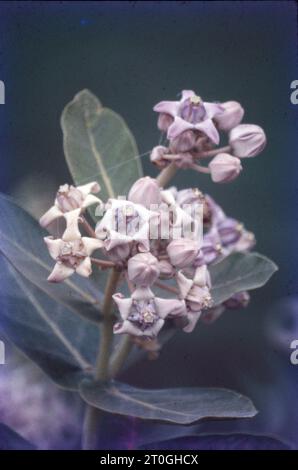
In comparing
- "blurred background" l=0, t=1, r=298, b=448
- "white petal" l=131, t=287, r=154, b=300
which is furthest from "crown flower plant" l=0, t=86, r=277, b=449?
"blurred background" l=0, t=1, r=298, b=448

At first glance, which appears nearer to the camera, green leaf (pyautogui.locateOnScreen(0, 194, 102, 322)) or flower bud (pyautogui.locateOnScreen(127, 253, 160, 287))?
flower bud (pyautogui.locateOnScreen(127, 253, 160, 287))

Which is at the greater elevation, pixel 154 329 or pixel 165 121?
pixel 165 121

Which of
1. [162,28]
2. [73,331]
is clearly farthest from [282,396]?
[162,28]

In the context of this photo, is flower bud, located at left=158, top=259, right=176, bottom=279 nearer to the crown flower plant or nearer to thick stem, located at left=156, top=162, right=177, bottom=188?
the crown flower plant

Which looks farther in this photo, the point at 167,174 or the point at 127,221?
the point at 167,174

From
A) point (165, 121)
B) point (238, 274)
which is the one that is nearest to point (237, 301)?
point (238, 274)

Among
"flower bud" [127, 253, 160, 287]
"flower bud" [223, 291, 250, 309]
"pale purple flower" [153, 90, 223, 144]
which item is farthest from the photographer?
"flower bud" [223, 291, 250, 309]

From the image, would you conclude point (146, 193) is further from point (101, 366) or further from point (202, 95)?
point (202, 95)
